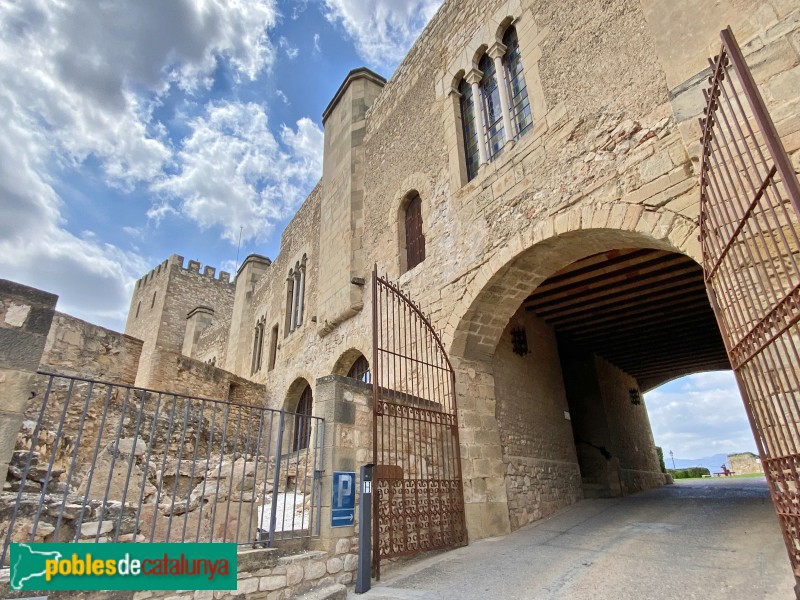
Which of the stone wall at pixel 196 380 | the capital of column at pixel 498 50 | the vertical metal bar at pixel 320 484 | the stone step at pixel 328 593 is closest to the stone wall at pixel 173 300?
the stone wall at pixel 196 380

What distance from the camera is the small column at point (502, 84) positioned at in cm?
668

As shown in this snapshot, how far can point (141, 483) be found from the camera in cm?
471

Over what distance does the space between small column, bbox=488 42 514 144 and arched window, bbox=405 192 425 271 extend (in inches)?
86.2

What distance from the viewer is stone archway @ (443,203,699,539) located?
5133mm

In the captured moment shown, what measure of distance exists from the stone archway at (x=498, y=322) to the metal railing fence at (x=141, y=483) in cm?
226

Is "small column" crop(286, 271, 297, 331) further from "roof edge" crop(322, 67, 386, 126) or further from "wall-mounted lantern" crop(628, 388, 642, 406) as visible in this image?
"wall-mounted lantern" crop(628, 388, 642, 406)

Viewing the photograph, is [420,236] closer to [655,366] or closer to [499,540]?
[499,540]

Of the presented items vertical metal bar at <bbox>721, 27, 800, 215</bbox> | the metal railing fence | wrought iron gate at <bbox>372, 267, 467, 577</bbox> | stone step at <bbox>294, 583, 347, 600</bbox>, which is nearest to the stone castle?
wrought iron gate at <bbox>372, 267, 467, 577</bbox>

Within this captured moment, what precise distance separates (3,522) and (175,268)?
78.9 ft

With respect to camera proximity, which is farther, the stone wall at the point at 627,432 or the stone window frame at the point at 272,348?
the stone window frame at the point at 272,348

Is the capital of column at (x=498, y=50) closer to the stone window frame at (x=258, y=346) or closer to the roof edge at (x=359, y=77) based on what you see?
the roof edge at (x=359, y=77)

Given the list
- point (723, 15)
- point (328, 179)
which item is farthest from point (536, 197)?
point (328, 179)
